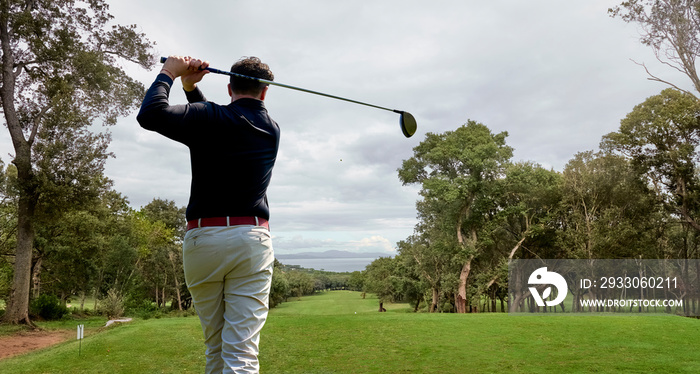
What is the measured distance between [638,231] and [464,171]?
9.60 meters

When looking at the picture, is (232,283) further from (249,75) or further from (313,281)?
(313,281)

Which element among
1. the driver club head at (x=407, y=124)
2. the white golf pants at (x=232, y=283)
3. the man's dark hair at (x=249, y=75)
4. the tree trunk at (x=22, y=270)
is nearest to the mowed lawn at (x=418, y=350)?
the driver club head at (x=407, y=124)

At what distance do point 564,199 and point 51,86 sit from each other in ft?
80.0

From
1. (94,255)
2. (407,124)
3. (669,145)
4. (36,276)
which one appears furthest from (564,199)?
(36,276)

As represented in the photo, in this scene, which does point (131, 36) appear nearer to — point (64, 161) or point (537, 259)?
point (64, 161)

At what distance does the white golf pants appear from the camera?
6.95 ft

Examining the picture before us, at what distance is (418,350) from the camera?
644 centimetres

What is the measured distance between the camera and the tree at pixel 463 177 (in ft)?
79.0

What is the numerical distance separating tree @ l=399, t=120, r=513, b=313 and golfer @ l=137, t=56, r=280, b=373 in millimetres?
21528

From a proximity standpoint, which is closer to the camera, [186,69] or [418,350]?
[186,69]

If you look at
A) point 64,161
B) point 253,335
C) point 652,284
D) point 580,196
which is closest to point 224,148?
point 253,335

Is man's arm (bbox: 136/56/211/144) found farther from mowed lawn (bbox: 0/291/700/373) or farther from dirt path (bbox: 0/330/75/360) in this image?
dirt path (bbox: 0/330/75/360)

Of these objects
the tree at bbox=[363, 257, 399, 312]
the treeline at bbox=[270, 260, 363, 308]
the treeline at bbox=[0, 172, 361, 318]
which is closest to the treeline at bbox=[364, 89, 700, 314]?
the tree at bbox=[363, 257, 399, 312]

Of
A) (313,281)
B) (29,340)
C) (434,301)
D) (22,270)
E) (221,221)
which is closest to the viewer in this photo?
(221,221)
